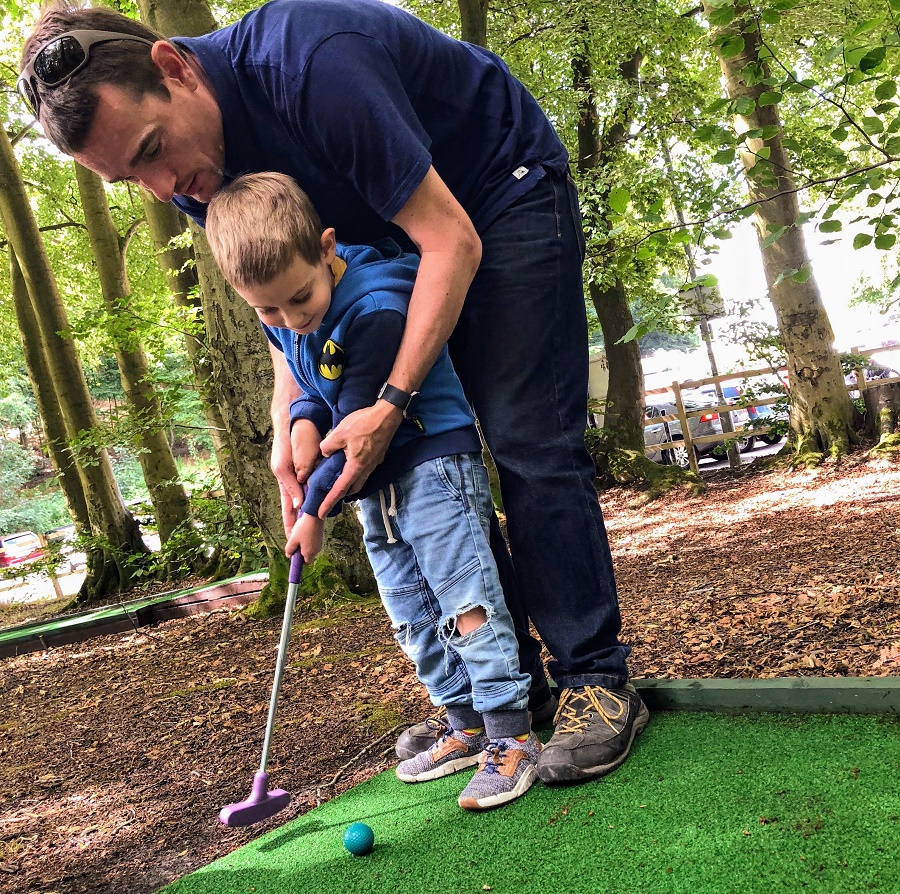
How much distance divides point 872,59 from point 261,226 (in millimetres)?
1656

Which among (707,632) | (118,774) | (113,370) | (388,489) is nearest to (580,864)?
(388,489)

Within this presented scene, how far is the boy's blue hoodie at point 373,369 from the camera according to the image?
2.04 meters

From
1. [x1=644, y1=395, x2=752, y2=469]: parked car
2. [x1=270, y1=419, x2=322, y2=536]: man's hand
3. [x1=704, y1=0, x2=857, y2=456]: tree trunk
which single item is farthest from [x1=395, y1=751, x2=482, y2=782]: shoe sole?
[x1=644, y1=395, x2=752, y2=469]: parked car

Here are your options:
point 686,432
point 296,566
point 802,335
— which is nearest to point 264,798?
point 296,566

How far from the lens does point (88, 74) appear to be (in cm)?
178

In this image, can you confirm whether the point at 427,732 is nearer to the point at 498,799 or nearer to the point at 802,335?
the point at 498,799

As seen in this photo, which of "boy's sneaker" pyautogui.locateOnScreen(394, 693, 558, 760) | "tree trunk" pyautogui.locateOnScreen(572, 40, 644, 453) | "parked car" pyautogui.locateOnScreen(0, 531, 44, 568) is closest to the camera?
"boy's sneaker" pyautogui.locateOnScreen(394, 693, 558, 760)

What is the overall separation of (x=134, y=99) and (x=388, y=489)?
1.01 metres

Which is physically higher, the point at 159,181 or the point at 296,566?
the point at 159,181

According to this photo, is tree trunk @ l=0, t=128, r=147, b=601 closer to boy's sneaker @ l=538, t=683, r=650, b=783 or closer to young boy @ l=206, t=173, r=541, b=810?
young boy @ l=206, t=173, r=541, b=810

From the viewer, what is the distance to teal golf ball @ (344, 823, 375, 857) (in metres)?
1.87

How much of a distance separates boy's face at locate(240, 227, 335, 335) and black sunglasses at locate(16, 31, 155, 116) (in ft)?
1.80

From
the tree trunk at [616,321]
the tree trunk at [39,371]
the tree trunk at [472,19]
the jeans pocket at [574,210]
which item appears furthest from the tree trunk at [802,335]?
the tree trunk at [39,371]

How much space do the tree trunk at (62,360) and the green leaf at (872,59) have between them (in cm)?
992
